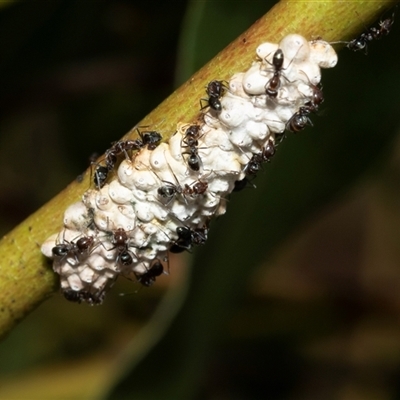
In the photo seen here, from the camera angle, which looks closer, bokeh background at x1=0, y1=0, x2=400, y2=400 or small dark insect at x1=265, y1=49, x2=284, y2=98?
small dark insect at x1=265, y1=49, x2=284, y2=98

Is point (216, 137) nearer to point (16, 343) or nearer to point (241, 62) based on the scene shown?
point (241, 62)

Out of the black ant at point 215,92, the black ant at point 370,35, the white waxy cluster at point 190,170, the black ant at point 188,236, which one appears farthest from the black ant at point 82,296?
the black ant at point 370,35

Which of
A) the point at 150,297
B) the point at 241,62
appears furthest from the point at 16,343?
the point at 241,62

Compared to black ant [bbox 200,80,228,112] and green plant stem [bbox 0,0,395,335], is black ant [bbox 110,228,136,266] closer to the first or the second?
green plant stem [bbox 0,0,395,335]

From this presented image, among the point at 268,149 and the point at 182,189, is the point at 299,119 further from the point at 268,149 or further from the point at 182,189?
the point at 182,189

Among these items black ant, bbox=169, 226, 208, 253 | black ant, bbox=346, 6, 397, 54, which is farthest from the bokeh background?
black ant, bbox=169, 226, 208, 253

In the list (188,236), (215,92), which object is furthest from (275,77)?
(188,236)
